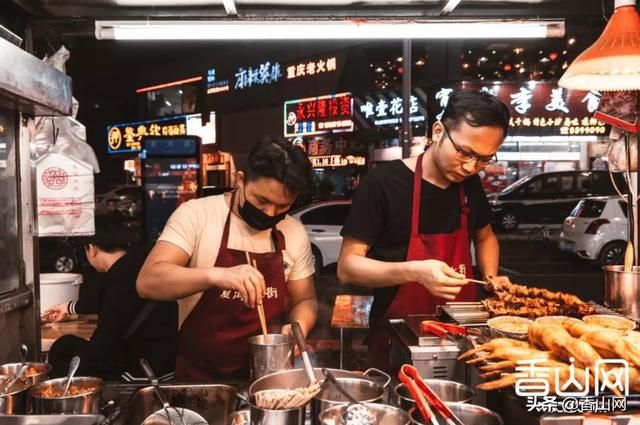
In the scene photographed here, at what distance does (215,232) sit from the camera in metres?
2.88

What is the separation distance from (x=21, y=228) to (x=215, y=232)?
113 centimetres

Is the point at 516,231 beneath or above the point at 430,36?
beneath

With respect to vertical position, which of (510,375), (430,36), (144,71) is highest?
(144,71)

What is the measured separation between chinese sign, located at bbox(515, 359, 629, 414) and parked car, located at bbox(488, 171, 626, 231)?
14.0 meters

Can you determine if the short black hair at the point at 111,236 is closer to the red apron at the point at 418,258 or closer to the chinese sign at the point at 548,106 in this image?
the red apron at the point at 418,258

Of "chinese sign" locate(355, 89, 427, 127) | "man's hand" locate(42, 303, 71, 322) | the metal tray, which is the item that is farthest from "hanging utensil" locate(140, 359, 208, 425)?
"chinese sign" locate(355, 89, 427, 127)

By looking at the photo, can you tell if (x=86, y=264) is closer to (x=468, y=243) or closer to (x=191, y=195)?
(x=191, y=195)

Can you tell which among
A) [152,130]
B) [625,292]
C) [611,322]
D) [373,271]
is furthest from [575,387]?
[152,130]

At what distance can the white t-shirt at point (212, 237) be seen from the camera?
2.80 m

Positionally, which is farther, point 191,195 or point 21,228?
point 191,195

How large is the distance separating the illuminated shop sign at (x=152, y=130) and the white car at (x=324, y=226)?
503 centimetres

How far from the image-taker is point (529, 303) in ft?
8.31

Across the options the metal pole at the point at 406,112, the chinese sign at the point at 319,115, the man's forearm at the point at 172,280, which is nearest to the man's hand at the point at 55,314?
the man's forearm at the point at 172,280

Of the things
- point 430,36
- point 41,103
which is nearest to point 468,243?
point 430,36
